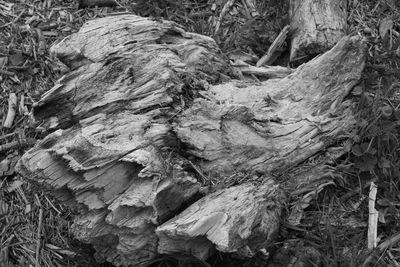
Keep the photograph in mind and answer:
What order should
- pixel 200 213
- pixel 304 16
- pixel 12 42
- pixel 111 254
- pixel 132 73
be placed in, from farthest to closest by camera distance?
pixel 12 42
pixel 304 16
pixel 132 73
pixel 111 254
pixel 200 213

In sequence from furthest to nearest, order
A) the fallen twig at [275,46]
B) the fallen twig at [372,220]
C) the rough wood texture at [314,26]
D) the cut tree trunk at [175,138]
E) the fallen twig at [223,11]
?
→ 1. the fallen twig at [223,11]
2. the fallen twig at [275,46]
3. the rough wood texture at [314,26]
4. the fallen twig at [372,220]
5. the cut tree trunk at [175,138]

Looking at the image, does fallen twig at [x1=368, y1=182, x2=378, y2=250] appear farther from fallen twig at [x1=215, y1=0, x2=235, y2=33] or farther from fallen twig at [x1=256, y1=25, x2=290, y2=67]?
fallen twig at [x1=215, y1=0, x2=235, y2=33]

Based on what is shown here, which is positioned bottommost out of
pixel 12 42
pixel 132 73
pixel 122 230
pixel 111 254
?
pixel 111 254

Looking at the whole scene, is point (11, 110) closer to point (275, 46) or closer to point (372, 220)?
point (275, 46)

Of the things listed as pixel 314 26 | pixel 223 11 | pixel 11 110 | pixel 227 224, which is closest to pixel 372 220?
pixel 227 224

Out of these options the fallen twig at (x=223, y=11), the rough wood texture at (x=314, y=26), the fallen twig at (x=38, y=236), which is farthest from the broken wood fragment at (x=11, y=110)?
the rough wood texture at (x=314, y=26)

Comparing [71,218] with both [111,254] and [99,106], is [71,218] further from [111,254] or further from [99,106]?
[99,106]

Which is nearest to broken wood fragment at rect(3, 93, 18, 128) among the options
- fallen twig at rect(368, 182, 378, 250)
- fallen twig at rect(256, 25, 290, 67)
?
fallen twig at rect(256, 25, 290, 67)

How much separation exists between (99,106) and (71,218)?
30.9 inches

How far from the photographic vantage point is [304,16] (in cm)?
374

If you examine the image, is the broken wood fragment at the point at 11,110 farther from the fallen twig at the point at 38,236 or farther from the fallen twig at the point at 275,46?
the fallen twig at the point at 275,46

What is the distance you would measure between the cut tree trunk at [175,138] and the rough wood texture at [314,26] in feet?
1.44

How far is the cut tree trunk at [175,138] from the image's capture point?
271 cm

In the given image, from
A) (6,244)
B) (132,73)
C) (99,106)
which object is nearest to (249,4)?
(132,73)
